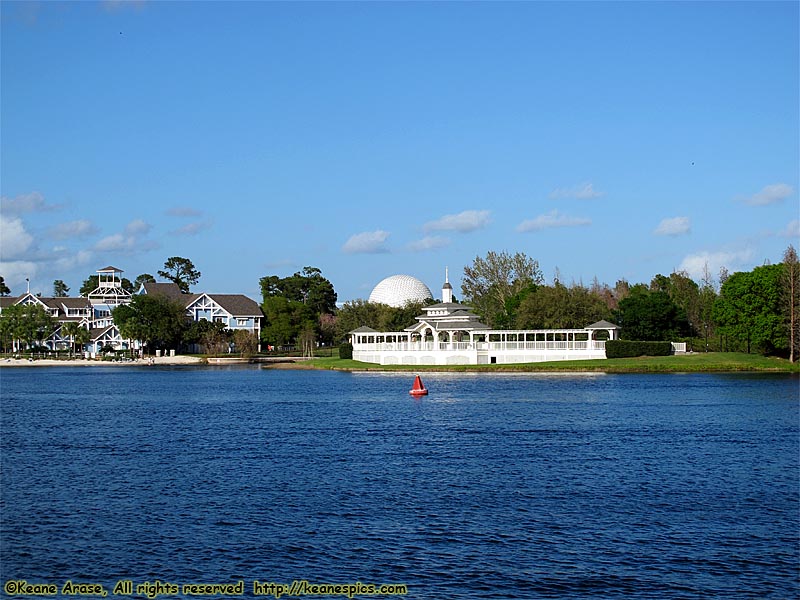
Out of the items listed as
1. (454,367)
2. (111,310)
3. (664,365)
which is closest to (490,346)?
(454,367)

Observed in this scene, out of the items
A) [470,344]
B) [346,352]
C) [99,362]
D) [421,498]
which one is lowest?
[421,498]

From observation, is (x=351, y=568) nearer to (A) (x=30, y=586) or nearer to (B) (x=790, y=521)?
(A) (x=30, y=586)

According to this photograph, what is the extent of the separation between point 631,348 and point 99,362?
6876cm

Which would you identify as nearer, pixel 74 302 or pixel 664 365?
pixel 664 365

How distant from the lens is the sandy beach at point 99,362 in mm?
116125

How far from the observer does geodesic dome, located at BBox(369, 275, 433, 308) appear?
14636 centimetres

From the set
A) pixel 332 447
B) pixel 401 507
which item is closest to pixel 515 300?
pixel 332 447

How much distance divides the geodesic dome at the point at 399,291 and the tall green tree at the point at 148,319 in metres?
33.3

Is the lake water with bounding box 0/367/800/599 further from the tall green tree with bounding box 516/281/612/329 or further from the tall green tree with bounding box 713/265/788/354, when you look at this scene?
the tall green tree with bounding box 516/281/612/329

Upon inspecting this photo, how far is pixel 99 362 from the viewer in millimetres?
120188

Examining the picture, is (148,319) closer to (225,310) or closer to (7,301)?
(225,310)

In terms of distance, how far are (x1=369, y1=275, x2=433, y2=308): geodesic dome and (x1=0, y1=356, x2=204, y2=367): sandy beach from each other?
3618 centimetres

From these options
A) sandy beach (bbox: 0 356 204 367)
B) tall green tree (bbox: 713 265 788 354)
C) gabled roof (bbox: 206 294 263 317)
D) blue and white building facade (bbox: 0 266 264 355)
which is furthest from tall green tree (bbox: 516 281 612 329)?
gabled roof (bbox: 206 294 263 317)

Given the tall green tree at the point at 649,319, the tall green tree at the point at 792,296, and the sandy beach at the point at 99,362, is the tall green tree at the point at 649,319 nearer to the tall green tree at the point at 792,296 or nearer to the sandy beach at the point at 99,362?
the tall green tree at the point at 792,296
